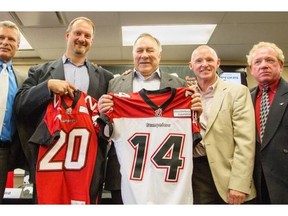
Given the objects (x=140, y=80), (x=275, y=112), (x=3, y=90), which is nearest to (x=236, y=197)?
(x=275, y=112)

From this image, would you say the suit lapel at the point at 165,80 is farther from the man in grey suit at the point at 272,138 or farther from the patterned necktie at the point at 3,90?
the patterned necktie at the point at 3,90

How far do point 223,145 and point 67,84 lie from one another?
105cm

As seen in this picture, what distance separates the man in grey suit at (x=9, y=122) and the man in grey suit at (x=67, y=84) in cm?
7

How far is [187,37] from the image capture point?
4.86 metres

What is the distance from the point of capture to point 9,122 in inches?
79.3

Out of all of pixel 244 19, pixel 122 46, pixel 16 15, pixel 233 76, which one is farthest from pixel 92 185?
pixel 233 76

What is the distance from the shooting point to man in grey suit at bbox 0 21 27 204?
1.98m

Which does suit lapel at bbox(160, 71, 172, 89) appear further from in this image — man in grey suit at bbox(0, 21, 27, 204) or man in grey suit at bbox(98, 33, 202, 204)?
man in grey suit at bbox(0, 21, 27, 204)

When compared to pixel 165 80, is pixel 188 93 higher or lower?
lower

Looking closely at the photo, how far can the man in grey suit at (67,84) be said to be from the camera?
1.87 m

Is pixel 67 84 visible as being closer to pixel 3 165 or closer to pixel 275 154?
pixel 3 165

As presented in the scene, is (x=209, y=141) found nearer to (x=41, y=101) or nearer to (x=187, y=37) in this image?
(x=41, y=101)

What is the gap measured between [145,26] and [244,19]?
4.48 feet

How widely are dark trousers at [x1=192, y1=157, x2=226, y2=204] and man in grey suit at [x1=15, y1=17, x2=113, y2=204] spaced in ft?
2.01
